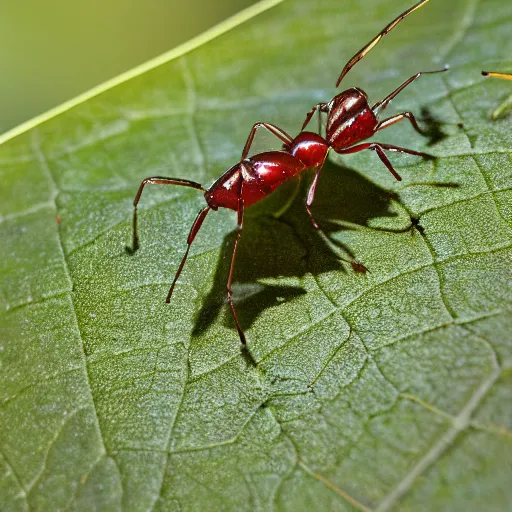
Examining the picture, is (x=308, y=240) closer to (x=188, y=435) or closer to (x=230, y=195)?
(x=230, y=195)

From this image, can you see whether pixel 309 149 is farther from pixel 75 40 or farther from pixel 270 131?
pixel 75 40

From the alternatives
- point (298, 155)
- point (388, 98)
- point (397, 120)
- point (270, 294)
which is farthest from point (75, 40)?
point (270, 294)

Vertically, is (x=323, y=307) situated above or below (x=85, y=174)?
below

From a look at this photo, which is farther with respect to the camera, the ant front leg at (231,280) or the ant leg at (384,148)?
the ant leg at (384,148)

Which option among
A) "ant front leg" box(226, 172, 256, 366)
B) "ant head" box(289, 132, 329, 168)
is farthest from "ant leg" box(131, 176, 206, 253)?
"ant head" box(289, 132, 329, 168)

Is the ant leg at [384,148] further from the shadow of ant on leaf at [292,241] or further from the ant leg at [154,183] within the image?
the ant leg at [154,183]

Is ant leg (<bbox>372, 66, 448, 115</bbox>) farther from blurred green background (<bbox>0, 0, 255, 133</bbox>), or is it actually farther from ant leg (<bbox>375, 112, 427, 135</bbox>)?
blurred green background (<bbox>0, 0, 255, 133</bbox>)

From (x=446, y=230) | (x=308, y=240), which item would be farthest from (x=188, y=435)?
(x=446, y=230)

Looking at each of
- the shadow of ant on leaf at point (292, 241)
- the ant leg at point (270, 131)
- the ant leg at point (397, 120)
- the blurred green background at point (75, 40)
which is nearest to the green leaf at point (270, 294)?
the shadow of ant on leaf at point (292, 241)
